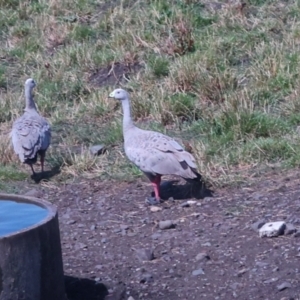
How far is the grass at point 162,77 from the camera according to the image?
9305mm

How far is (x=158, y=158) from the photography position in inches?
317

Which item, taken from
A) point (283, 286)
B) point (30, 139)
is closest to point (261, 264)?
point (283, 286)

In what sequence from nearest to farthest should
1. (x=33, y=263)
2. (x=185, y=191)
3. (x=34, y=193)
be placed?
(x=33, y=263), (x=185, y=191), (x=34, y=193)

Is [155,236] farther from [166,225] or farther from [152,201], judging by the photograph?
[152,201]

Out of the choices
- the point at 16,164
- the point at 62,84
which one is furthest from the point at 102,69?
the point at 16,164

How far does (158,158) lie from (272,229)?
4.82 feet

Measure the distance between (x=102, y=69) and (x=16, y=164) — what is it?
3315 millimetres

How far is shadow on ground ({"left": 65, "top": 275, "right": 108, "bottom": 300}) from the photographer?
640 cm

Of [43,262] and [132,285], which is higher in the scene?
[43,262]

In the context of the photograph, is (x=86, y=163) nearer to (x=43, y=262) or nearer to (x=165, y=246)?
(x=165, y=246)

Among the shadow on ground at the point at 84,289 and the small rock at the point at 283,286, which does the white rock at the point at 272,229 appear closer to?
the small rock at the point at 283,286

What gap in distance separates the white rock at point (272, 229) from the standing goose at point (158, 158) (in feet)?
3.51

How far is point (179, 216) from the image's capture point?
25.5 ft

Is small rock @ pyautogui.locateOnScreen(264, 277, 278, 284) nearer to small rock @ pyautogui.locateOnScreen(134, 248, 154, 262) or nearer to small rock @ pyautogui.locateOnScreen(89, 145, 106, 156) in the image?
small rock @ pyautogui.locateOnScreen(134, 248, 154, 262)
